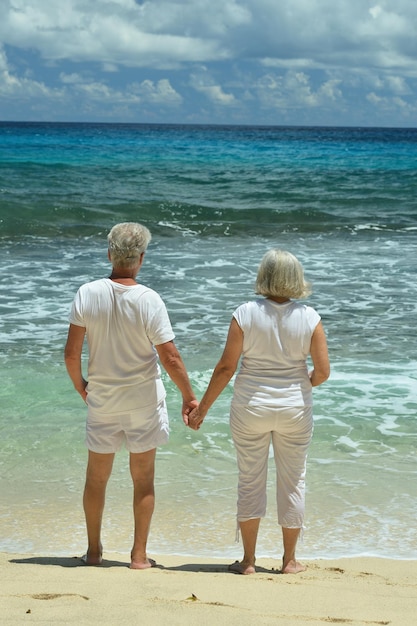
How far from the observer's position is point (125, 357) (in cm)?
412

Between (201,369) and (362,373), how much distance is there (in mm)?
1567

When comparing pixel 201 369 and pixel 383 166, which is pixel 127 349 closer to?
pixel 201 369

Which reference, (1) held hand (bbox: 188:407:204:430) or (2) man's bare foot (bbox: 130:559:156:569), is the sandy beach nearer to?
(2) man's bare foot (bbox: 130:559:156:569)

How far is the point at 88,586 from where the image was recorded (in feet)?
12.4

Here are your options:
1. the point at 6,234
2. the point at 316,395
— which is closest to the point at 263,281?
the point at 316,395

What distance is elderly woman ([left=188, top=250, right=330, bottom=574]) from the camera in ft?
13.4

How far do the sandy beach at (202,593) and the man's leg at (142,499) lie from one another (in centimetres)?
9

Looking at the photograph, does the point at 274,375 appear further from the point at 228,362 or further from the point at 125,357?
the point at 125,357

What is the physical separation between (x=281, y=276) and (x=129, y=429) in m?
1.06

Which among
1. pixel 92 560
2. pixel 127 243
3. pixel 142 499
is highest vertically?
pixel 127 243

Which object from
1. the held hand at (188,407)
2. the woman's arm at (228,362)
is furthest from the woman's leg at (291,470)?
the held hand at (188,407)

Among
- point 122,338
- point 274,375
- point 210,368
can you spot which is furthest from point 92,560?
point 210,368

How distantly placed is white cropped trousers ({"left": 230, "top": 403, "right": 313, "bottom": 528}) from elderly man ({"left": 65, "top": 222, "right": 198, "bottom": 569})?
374 mm

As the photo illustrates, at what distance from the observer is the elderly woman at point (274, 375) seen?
409 cm
